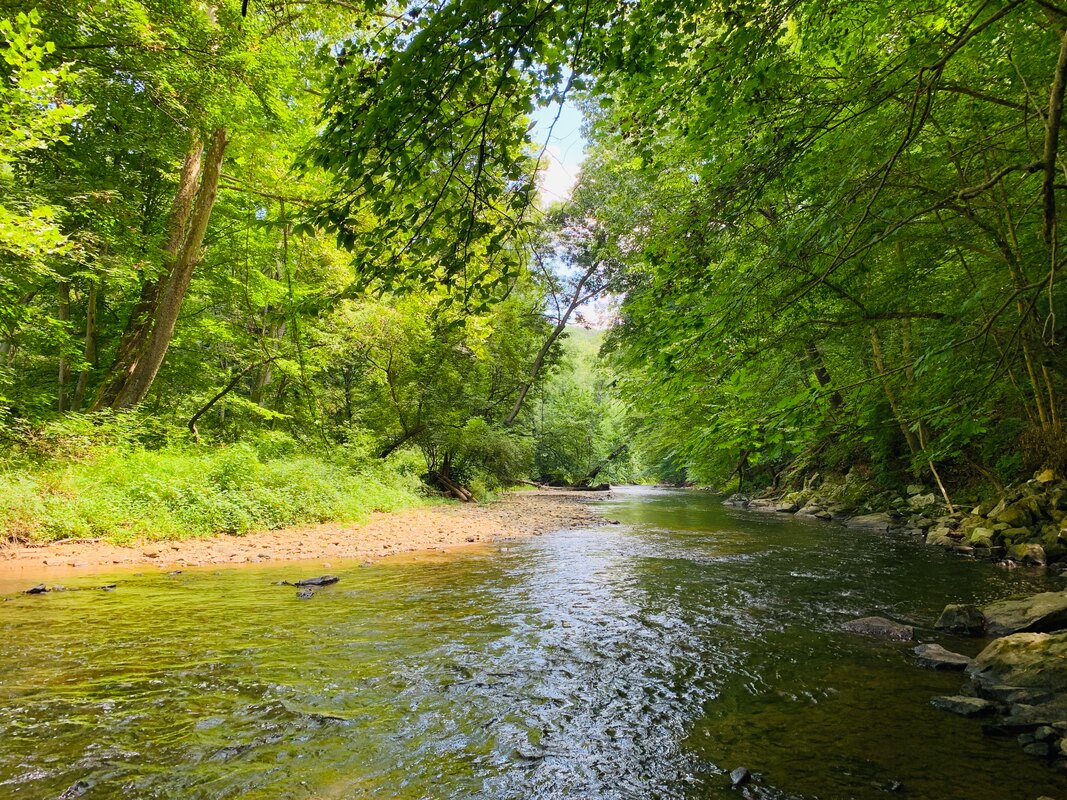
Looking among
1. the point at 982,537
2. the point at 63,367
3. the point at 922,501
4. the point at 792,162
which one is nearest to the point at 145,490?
the point at 63,367

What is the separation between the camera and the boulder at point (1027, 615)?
5.21m

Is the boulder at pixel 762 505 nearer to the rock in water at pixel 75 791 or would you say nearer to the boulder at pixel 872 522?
the boulder at pixel 872 522

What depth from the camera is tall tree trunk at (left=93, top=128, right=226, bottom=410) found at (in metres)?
12.1

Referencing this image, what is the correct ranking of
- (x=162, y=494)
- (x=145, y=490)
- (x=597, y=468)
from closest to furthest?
1. (x=145, y=490)
2. (x=162, y=494)
3. (x=597, y=468)

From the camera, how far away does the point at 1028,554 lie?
8.73 m

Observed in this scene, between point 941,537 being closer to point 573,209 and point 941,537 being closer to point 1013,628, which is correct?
point 1013,628

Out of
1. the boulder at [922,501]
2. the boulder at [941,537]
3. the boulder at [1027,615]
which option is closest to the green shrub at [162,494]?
the boulder at [1027,615]

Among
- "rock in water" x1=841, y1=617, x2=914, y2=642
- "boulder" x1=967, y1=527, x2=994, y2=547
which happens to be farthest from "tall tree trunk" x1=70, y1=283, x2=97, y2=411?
"boulder" x1=967, y1=527, x2=994, y2=547

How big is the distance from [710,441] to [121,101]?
13808mm

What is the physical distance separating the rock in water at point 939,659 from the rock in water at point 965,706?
31.4 inches

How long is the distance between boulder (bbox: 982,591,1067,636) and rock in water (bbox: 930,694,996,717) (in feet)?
6.38

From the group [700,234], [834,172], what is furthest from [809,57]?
[700,234]

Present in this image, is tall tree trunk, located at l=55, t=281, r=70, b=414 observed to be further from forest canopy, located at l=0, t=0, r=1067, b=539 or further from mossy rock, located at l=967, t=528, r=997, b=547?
mossy rock, located at l=967, t=528, r=997, b=547

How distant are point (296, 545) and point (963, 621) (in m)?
10.5
